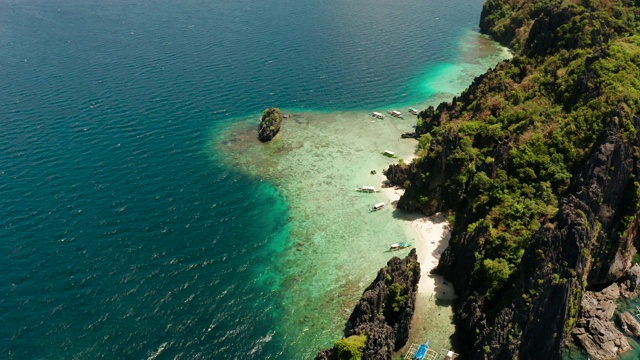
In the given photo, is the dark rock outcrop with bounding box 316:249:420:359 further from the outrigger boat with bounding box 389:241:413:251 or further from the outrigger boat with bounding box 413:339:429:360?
the outrigger boat with bounding box 389:241:413:251

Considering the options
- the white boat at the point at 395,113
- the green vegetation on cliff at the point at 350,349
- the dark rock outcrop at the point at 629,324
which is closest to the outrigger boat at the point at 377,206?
the green vegetation on cliff at the point at 350,349

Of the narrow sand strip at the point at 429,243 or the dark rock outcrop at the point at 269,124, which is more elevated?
the dark rock outcrop at the point at 269,124

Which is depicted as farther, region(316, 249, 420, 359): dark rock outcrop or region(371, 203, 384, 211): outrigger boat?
region(371, 203, 384, 211): outrigger boat

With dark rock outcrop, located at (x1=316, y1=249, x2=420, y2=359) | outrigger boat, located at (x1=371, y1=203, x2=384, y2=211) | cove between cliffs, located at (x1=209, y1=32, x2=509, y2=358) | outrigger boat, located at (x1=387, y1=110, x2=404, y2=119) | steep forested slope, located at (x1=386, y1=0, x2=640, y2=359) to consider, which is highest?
steep forested slope, located at (x1=386, y1=0, x2=640, y2=359)

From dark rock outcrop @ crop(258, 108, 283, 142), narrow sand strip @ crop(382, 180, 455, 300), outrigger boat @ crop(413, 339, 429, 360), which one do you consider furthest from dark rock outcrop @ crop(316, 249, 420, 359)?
dark rock outcrop @ crop(258, 108, 283, 142)

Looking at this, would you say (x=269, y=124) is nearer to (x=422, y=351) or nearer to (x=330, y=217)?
(x=330, y=217)

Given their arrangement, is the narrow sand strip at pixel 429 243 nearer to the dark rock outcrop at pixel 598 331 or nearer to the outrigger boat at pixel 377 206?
the outrigger boat at pixel 377 206
